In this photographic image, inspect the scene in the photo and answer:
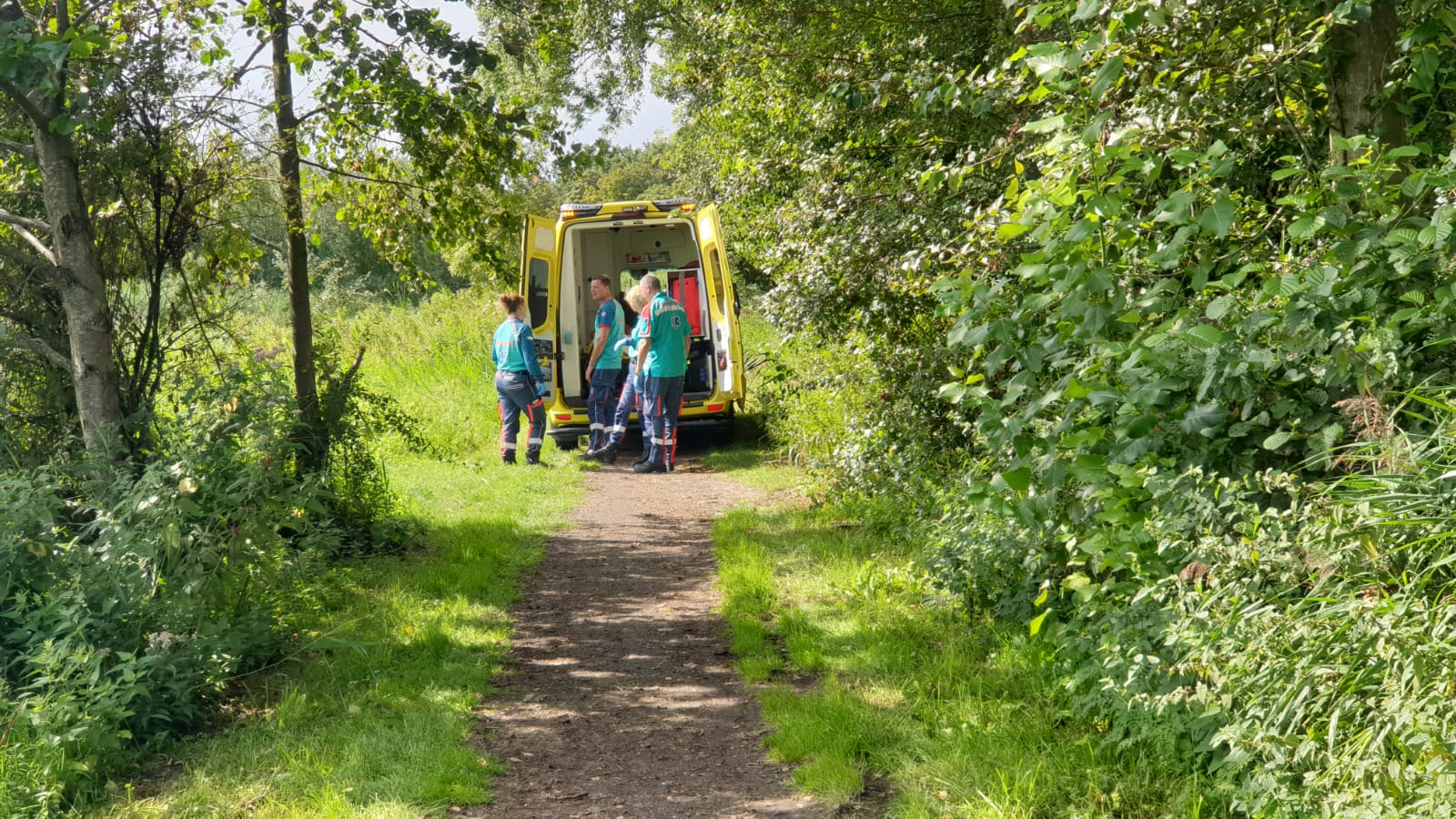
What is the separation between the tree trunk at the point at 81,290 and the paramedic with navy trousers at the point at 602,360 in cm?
600

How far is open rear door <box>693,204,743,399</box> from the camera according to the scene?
34.4 feet

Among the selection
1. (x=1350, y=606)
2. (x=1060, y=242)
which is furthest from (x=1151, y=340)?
(x=1350, y=606)

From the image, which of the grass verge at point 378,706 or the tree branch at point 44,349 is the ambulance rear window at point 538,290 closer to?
the grass verge at point 378,706

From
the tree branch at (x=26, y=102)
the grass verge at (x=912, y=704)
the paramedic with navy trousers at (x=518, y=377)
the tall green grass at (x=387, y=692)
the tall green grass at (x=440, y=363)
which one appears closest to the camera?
the grass verge at (x=912, y=704)

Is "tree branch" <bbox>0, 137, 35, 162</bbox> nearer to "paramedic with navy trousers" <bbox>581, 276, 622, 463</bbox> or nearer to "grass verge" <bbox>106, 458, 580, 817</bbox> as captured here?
"grass verge" <bbox>106, 458, 580, 817</bbox>

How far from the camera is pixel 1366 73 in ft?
11.9

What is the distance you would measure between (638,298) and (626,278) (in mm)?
5125

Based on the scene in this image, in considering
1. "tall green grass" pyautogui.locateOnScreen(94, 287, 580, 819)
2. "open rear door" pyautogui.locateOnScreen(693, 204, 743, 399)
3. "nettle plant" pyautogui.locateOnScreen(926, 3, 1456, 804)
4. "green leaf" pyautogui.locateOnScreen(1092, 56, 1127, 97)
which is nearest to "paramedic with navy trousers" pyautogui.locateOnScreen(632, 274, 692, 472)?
"open rear door" pyautogui.locateOnScreen(693, 204, 743, 399)

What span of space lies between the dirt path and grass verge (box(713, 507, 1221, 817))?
17cm

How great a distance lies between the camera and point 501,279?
8.75 metres

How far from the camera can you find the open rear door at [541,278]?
10.5 meters

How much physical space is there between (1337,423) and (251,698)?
4.18 metres

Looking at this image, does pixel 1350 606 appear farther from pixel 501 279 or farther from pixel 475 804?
pixel 501 279

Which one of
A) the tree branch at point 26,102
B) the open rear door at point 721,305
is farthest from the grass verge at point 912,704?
the open rear door at point 721,305
